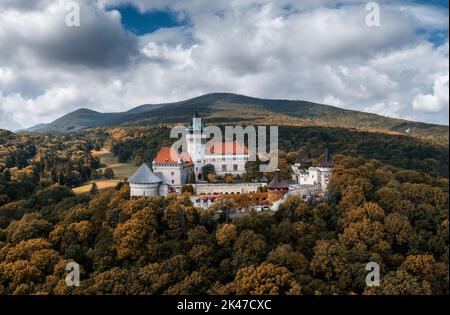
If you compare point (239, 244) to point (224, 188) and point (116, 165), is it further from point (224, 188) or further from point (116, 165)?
point (116, 165)

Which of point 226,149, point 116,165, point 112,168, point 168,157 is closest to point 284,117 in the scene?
point 116,165

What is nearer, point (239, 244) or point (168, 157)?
point (239, 244)

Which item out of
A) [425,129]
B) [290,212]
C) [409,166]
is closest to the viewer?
[290,212]

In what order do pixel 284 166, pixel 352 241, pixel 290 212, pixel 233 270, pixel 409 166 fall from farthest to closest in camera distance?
pixel 409 166
pixel 284 166
pixel 290 212
pixel 352 241
pixel 233 270

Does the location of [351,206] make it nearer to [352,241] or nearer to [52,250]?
[352,241]

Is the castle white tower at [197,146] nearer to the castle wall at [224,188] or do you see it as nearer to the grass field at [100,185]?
the castle wall at [224,188]

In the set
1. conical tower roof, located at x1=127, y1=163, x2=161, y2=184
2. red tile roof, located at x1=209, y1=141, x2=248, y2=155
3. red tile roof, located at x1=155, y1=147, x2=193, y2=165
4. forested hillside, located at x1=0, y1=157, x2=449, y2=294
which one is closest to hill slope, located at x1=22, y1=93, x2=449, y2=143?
red tile roof, located at x1=209, y1=141, x2=248, y2=155

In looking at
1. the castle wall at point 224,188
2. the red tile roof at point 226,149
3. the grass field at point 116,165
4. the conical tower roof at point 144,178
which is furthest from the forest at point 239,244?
the grass field at point 116,165
